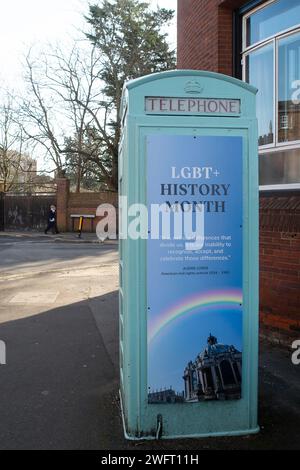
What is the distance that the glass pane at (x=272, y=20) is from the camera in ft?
21.5

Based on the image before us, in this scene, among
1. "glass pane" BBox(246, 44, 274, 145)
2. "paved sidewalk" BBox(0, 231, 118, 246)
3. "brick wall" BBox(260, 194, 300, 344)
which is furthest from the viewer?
"paved sidewalk" BBox(0, 231, 118, 246)

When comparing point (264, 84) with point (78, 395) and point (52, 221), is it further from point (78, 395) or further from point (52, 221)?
point (52, 221)

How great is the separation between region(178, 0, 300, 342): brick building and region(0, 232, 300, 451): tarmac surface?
27.4 inches

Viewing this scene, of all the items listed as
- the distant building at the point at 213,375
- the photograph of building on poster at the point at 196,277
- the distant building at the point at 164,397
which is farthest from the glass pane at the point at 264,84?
the distant building at the point at 164,397

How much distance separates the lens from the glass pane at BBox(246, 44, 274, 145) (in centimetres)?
696

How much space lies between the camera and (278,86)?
6840mm

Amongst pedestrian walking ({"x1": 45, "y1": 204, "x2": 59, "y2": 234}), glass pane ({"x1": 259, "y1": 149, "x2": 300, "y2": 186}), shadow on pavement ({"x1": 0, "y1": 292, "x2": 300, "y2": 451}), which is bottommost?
shadow on pavement ({"x1": 0, "y1": 292, "x2": 300, "y2": 451})

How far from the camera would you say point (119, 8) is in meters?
32.7

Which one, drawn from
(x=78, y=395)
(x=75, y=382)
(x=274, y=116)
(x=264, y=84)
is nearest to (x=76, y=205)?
(x=264, y=84)

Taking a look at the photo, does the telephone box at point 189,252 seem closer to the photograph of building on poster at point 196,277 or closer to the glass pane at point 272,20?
the photograph of building on poster at point 196,277

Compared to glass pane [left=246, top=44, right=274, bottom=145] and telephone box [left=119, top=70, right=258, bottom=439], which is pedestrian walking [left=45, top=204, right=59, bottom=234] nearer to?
glass pane [left=246, top=44, right=274, bottom=145]

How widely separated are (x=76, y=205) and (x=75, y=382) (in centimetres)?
2564

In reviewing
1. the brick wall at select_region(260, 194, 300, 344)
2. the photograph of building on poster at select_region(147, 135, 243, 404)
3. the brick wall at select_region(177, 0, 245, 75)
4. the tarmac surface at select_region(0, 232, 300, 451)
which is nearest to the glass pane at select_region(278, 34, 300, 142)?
the brick wall at select_region(260, 194, 300, 344)

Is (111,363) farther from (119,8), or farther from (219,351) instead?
(119,8)
